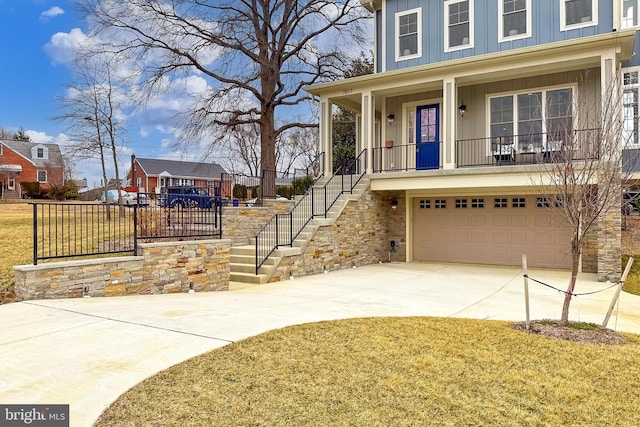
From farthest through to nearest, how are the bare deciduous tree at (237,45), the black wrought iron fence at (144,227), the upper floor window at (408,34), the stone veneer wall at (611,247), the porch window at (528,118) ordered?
the bare deciduous tree at (237,45)
the upper floor window at (408,34)
the porch window at (528,118)
the stone veneer wall at (611,247)
the black wrought iron fence at (144,227)

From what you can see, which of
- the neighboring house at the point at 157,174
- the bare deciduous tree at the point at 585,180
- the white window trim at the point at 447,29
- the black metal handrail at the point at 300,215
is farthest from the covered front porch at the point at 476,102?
the neighboring house at the point at 157,174

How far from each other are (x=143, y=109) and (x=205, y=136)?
8.08 ft

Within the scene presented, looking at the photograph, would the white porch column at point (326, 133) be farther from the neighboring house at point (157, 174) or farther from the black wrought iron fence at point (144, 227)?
the neighboring house at point (157, 174)

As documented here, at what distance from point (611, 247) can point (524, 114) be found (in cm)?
457

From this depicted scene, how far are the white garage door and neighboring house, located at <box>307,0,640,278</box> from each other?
3 cm

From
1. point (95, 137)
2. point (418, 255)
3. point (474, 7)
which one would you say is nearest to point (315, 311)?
point (418, 255)

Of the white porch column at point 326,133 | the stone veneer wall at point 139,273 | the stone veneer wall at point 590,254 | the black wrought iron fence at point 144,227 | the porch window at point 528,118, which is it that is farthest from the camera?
the white porch column at point 326,133

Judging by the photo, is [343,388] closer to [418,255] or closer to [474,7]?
[418,255]

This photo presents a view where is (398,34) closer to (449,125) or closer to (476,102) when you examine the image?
(476,102)

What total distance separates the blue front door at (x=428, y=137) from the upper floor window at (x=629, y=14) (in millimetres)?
5421

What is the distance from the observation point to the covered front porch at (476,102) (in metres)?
10.9

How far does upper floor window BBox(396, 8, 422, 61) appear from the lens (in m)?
14.6

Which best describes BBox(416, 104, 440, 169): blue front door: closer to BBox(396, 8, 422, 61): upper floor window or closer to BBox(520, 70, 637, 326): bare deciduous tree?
BBox(396, 8, 422, 61): upper floor window

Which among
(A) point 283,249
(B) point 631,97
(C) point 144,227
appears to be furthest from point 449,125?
(C) point 144,227
